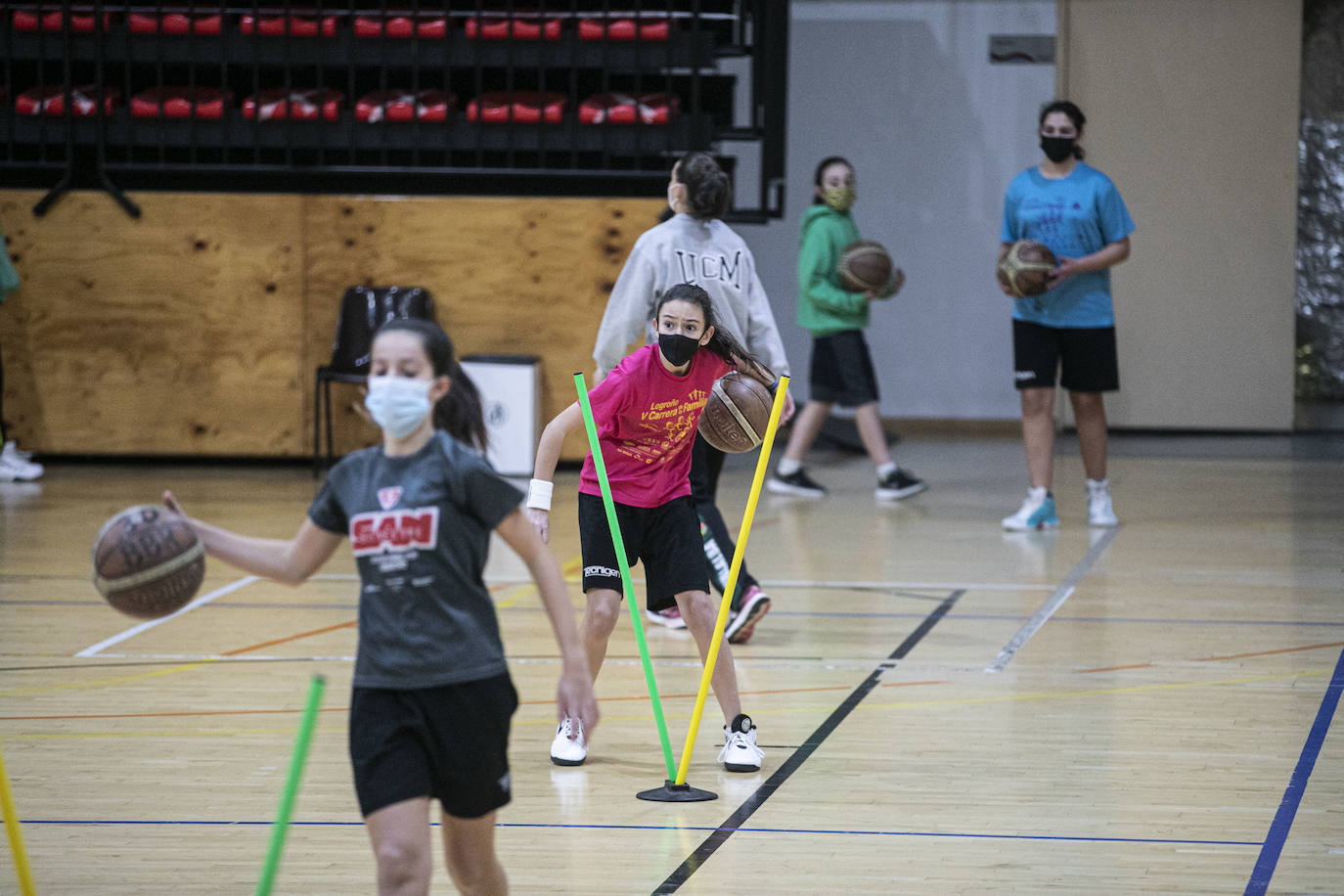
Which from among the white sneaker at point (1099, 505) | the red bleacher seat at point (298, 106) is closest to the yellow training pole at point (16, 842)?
the white sneaker at point (1099, 505)

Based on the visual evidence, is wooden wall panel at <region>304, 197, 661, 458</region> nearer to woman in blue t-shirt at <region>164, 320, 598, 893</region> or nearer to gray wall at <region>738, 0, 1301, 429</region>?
gray wall at <region>738, 0, 1301, 429</region>

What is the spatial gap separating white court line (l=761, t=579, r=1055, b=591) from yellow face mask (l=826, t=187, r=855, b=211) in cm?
333

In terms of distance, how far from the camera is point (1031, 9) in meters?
13.8

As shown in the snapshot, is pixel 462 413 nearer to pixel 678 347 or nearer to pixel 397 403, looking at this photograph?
pixel 397 403

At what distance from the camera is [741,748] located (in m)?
4.55

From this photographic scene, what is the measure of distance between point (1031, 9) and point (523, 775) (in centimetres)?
1087

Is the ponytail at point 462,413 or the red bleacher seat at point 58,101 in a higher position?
the red bleacher seat at point 58,101

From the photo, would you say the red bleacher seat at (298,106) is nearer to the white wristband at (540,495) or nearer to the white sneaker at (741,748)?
the white wristband at (540,495)

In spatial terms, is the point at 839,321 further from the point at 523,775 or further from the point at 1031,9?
the point at 523,775

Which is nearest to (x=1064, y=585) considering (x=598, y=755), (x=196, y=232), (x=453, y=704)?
(x=598, y=755)

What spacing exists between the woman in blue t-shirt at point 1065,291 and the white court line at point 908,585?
1509 mm

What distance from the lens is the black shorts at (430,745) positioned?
2.97 metres

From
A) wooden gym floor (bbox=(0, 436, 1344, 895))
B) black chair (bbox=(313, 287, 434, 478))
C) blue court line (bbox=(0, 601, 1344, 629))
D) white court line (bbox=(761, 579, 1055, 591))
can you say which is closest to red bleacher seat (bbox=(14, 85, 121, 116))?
black chair (bbox=(313, 287, 434, 478))

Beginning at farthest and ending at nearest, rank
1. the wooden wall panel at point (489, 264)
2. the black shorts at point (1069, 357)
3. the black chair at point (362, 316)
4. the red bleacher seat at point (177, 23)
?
the red bleacher seat at point (177, 23) < the wooden wall panel at point (489, 264) < the black chair at point (362, 316) < the black shorts at point (1069, 357)
